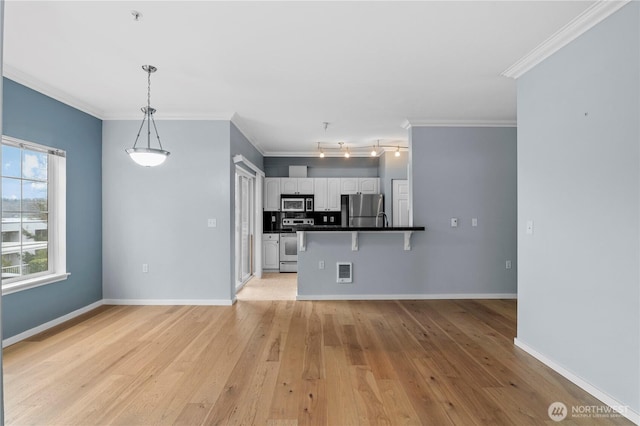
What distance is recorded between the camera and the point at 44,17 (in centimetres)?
245

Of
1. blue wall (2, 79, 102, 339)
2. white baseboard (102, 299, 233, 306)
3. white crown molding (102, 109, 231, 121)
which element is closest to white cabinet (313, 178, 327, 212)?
white crown molding (102, 109, 231, 121)

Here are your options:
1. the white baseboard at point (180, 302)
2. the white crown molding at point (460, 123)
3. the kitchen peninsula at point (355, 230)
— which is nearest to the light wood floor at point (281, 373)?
the white baseboard at point (180, 302)

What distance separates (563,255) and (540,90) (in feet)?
4.55

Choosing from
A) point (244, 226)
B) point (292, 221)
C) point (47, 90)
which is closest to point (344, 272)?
point (244, 226)

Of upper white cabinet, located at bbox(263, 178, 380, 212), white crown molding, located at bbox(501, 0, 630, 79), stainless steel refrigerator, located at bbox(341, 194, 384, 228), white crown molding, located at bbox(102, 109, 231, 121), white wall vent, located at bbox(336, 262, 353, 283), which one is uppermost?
white crown molding, located at bbox(501, 0, 630, 79)

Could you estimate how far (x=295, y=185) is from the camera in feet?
24.2

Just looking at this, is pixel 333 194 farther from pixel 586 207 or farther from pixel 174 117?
pixel 586 207

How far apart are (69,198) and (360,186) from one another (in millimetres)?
4959

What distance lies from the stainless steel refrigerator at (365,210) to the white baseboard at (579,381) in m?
3.87

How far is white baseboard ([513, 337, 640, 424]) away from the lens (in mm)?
2157

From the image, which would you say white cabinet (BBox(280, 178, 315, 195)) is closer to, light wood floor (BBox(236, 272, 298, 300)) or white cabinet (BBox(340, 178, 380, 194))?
white cabinet (BBox(340, 178, 380, 194))

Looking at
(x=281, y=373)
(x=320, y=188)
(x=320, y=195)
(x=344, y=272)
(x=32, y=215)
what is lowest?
(x=281, y=373)

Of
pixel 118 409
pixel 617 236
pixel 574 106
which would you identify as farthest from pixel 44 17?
pixel 617 236

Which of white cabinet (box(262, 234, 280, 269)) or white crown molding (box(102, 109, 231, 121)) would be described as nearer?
white crown molding (box(102, 109, 231, 121))
